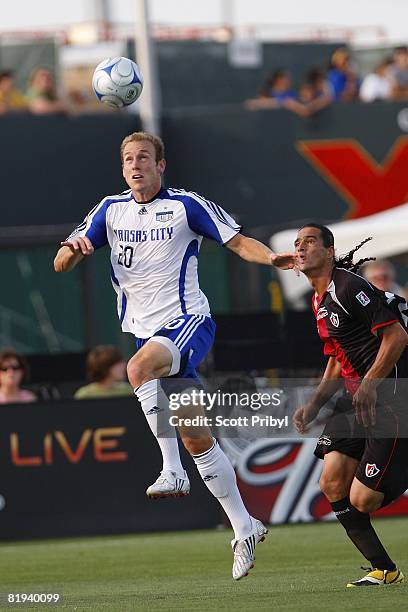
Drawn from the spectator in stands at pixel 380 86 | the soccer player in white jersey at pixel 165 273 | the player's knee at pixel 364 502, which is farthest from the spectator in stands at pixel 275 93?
the player's knee at pixel 364 502

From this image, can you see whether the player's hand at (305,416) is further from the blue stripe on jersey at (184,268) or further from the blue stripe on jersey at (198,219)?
the blue stripe on jersey at (198,219)

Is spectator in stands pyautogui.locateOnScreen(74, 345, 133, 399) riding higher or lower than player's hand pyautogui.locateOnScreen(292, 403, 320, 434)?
lower

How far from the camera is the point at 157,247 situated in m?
9.42

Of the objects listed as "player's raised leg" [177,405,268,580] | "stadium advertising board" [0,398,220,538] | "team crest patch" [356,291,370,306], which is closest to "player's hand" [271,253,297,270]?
"team crest patch" [356,291,370,306]

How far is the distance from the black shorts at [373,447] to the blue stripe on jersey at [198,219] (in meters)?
1.43

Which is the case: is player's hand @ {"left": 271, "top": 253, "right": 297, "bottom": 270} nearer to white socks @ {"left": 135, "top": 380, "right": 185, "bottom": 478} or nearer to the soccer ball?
white socks @ {"left": 135, "top": 380, "right": 185, "bottom": 478}

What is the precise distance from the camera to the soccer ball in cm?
1006

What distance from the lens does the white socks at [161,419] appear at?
361 inches

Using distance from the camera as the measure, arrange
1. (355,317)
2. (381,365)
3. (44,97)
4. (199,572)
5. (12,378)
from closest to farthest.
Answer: (381,365) → (355,317) → (199,572) → (12,378) → (44,97)

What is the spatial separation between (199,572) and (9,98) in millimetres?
11840

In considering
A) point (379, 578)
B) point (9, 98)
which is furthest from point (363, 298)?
point (9, 98)

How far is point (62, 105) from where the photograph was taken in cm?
2147

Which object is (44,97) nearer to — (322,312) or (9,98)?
(9,98)

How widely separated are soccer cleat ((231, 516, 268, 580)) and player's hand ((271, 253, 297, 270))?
1.93 meters
